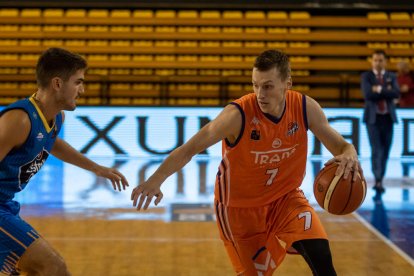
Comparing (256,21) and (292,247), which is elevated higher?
(256,21)

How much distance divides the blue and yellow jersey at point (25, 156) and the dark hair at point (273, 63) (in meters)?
1.15

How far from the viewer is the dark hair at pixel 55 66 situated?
12.7 ft

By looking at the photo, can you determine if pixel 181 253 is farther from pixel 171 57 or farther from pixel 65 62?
pixel 171 57

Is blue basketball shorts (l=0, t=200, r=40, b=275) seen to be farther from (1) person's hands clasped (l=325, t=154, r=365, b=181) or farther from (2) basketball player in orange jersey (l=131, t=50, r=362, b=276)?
(1) person's hands clasped (l=325, t=154, r=365, b=181)

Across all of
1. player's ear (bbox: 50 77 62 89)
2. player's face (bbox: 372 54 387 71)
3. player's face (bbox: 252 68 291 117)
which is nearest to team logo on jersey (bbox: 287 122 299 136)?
player's face (bbox: 252 68 291 117)

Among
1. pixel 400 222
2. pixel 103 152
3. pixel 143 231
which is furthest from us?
pixel 103 152

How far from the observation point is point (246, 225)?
4.19 meters

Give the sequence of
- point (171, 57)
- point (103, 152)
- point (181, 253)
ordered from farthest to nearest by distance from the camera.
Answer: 1. point (171, 57)
2. point (103, 152)
3. point (181, 253)

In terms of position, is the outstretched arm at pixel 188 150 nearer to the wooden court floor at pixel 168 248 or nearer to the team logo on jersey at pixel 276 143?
the team logo on jersey at pixel 276 143

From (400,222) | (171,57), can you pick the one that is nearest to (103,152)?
(171,57)

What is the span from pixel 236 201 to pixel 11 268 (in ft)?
4.07

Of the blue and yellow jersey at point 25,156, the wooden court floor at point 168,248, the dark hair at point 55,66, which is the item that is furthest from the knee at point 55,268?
the wooden court floor at point 168,248

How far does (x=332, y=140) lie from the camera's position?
4.13m

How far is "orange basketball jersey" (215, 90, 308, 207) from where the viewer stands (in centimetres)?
408
